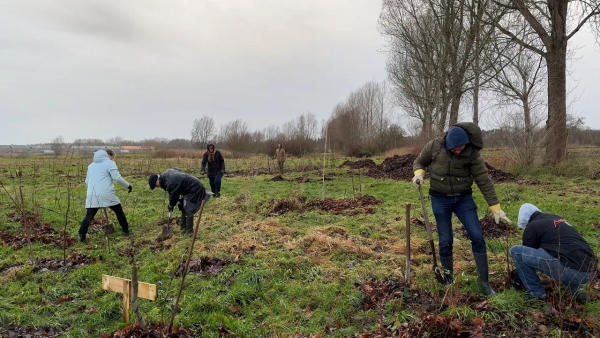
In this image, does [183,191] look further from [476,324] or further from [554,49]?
[554,49]

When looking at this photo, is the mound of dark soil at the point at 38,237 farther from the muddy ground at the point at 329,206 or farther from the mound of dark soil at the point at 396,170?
the mound of dark soil at the point at 396,170

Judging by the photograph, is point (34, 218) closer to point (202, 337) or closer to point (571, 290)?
point (202, 337)

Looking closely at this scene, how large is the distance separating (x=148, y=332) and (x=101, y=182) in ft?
13.7

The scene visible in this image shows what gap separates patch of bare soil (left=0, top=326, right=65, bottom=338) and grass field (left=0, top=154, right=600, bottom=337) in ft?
0.07

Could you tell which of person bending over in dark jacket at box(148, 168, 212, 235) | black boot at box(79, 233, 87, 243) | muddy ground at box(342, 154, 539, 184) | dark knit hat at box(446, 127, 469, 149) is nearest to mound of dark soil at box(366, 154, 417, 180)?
muddy ground at box(342, 154, 539, 184)

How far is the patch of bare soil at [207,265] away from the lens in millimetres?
5000

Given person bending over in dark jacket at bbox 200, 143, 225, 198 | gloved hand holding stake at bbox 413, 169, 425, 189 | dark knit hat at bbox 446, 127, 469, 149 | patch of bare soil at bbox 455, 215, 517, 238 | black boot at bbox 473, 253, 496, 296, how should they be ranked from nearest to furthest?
dark knit hat at bbox 446, 127, 469, 149 → black boot at bbox 473, 253, 496, 296 → gloved hand holding stake at bbox 413, 169, 425, 189 → patch of bare soil at bbox 455, 215, 517, 238 → person bending over in dark jacket at bbox 200, 143, 225, 198

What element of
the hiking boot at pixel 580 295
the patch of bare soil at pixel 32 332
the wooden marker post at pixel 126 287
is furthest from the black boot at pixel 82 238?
the hiking boot at pixel 580 295

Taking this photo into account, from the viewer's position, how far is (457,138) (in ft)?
12.9

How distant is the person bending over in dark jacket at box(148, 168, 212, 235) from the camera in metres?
6.71

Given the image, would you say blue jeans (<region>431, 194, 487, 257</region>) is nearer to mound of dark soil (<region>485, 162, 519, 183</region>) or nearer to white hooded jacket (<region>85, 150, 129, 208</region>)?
white hooded jacket (<region>85, 150, 129, 208</region>)

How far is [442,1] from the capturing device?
17281 mm

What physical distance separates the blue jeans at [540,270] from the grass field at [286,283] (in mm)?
151

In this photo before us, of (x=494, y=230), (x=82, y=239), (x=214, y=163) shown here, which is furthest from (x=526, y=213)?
(x=214, y=163)
